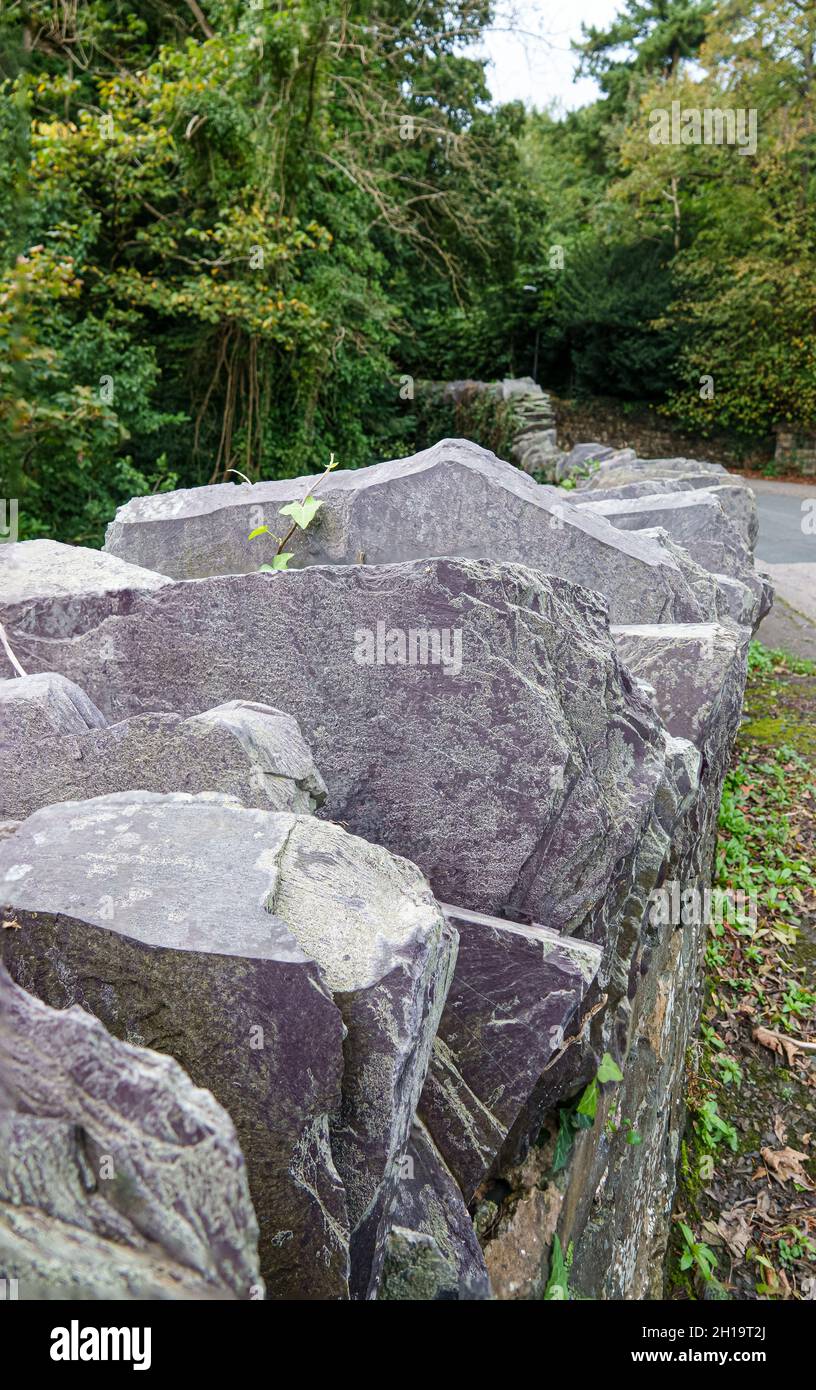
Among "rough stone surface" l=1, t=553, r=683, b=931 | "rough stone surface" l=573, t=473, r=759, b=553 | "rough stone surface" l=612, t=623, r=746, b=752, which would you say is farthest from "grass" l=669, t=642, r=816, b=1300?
"rough stone surface" l=573, t=473, r=759, b=553

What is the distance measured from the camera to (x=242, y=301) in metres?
9.72

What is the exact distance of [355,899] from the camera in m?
1.64

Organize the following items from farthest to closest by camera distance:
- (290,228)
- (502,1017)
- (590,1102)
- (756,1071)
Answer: (290,228) < (756,1071) < (590,1102) < (502,1017)

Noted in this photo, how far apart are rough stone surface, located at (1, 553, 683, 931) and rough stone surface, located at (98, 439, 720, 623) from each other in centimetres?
145

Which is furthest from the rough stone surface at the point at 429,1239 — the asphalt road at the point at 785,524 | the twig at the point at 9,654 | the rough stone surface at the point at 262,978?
the asphalt road at the point at 785,524

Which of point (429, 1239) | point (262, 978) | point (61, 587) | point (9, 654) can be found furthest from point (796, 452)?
point (262, 978)

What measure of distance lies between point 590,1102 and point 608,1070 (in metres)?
0.12

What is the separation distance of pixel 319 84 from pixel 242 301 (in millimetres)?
2286

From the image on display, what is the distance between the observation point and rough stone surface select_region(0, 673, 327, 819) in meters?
1.94

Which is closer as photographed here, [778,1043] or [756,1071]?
[756,1071]

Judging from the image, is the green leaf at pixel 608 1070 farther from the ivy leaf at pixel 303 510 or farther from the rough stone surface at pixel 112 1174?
the ivy leaf at pixel 303 510

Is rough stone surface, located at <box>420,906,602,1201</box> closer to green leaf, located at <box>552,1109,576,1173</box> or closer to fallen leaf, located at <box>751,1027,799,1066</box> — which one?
green leaf, located at <box>552,1109,576,1173</box>

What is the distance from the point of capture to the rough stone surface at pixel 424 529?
3.93 m

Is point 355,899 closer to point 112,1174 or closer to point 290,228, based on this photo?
point 112,1174
